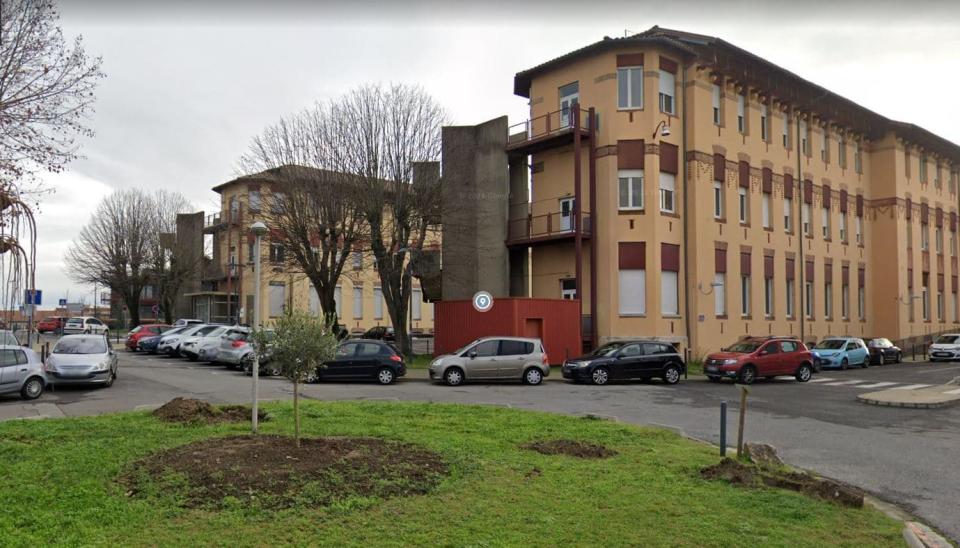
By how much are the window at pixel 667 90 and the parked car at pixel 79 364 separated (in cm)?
2389

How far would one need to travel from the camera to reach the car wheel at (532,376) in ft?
75.9

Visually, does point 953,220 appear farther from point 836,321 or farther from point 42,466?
point 42,466

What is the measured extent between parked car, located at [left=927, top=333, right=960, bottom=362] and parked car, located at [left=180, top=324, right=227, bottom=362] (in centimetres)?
3731

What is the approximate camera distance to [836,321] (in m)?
41.3

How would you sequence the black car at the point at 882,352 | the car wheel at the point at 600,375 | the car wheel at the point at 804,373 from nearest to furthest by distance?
the car wheel at the point at 600,375
the car wheel at the point at 804,373
the black car at the point at 882,352

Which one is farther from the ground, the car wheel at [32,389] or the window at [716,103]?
the window at [716,103]

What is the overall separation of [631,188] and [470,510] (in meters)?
25.8

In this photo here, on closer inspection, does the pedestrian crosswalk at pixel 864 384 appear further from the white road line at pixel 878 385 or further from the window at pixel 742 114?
the window at pixel 742 114

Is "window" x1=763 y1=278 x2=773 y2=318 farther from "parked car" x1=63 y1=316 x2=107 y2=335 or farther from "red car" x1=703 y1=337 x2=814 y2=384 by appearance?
"parked car" x1=63 y1=316 x2=107 y2=335

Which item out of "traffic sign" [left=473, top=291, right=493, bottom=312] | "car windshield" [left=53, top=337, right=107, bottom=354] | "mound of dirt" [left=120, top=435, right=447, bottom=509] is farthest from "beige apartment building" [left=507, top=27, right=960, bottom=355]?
"mound of dirt" [left=120, top=435, right=447, bottom=509]

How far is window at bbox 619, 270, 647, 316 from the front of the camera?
30531 mm

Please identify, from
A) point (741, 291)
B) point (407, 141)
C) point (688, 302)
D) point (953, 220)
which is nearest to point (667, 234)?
point (688, 302)

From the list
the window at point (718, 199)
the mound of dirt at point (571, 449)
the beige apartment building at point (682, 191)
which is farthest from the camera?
the window at point (718, 199)

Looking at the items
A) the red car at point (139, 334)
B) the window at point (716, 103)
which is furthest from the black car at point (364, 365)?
the window at point (716, 103)
